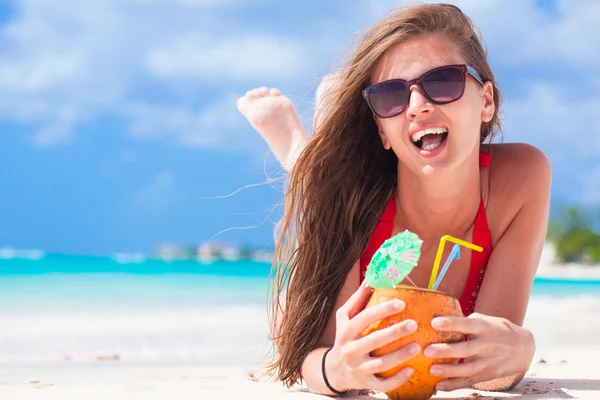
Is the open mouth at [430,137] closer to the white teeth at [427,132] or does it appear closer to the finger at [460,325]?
the white teeth at [427,132]

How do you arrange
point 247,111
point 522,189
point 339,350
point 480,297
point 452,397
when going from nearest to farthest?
point 339,350
point 452,397
point 480,297
point 522,189
point 247,111

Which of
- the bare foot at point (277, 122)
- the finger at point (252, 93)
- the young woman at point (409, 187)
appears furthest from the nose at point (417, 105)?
the finger at point (252, 93)

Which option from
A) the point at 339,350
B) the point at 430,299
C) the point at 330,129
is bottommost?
the point at 339,350

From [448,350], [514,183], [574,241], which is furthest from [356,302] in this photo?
[574,241]

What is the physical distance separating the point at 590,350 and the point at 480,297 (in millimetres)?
2604

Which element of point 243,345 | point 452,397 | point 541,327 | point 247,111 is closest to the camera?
point 452,397

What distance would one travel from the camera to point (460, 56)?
134 inches

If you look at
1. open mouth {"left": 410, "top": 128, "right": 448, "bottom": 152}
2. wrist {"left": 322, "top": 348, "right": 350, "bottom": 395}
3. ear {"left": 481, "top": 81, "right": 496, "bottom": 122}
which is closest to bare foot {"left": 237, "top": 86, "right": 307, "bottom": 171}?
ear {"left": 481, "top": 81, "right": 496, "bottom": 122}

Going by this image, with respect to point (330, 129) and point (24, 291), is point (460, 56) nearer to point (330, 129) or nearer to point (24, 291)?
point (330, 129)

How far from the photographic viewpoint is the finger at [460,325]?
2.28 metres

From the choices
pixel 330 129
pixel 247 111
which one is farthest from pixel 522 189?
pixel 247 111

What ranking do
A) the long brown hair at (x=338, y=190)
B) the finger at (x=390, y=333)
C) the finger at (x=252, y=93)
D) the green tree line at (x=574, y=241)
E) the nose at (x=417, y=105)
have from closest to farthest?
the finger at (x=390, y=333), the nose at (x=417, y=105), the long brown hair at (x=338, y=190), the finger at (x=252, y=93), the green tree line at (x=574, y=241)

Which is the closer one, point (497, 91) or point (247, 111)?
point (497, 91)

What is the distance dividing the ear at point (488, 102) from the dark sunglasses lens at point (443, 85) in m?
0.37
